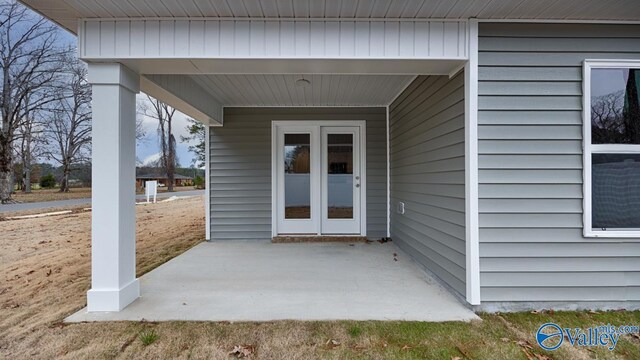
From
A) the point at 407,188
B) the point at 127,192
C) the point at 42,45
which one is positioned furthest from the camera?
the point at 42,45

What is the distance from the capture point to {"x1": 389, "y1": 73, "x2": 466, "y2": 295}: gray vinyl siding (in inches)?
107

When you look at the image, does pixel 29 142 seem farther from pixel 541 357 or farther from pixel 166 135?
pixel 541 357

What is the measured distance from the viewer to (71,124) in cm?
1628

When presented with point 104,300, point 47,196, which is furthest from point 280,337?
point 47,196

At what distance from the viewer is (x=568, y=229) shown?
2.52 meters

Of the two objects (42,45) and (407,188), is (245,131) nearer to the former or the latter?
(407,188)

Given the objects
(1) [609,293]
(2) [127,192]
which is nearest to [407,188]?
(1) [609,293]

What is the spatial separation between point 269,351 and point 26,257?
14.6ft

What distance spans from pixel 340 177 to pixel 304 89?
5.54ft

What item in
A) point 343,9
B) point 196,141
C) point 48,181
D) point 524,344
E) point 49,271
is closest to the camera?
point 524,344

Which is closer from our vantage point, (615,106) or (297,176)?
(615,106)

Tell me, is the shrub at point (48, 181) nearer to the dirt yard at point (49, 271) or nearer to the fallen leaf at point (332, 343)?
the dirt yard at point (49, 271)

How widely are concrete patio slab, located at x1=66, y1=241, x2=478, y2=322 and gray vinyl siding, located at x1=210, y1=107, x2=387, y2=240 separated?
0.94 m

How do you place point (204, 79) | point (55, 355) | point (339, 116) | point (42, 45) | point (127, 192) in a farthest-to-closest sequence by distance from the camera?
point (42, 45)
point (339, 116)
point (204, 79)
point (127, 192)
point (55, 355)
